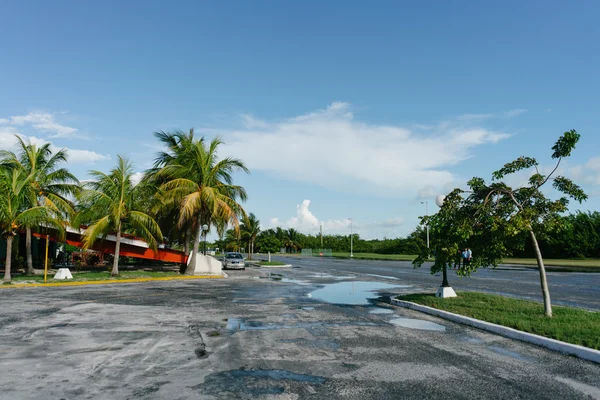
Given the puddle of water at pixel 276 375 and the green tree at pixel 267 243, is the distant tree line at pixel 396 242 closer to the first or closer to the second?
the green tree at pixel 267 243

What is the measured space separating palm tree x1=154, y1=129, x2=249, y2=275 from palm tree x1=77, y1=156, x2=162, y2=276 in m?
2.38

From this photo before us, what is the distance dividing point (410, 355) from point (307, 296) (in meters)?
9.62

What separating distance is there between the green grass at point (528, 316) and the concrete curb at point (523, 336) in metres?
0.23

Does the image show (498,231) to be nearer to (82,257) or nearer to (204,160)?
(204,160)

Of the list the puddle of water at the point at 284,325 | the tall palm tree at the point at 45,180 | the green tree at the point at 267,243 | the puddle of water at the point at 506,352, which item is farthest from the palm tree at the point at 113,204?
the green tree at the point at 267,243

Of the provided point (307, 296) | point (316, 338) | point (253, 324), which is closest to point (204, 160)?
point (307, 296)

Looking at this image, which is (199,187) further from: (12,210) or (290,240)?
(290,240)

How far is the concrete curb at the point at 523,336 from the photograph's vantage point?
7.48 m

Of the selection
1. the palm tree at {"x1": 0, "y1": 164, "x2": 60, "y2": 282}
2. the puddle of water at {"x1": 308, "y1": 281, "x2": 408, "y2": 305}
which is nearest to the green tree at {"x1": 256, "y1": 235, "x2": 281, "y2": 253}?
the palm tree at {"x1": 0, "y1": 164, "x2": 60, "y2": 282}

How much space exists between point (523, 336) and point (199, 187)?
2366 cm

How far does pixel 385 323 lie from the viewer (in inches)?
429

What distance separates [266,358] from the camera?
7285 mm

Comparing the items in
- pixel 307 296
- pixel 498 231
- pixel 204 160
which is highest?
pixel 204 160

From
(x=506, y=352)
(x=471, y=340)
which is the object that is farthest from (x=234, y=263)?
(x=506, y=352)
